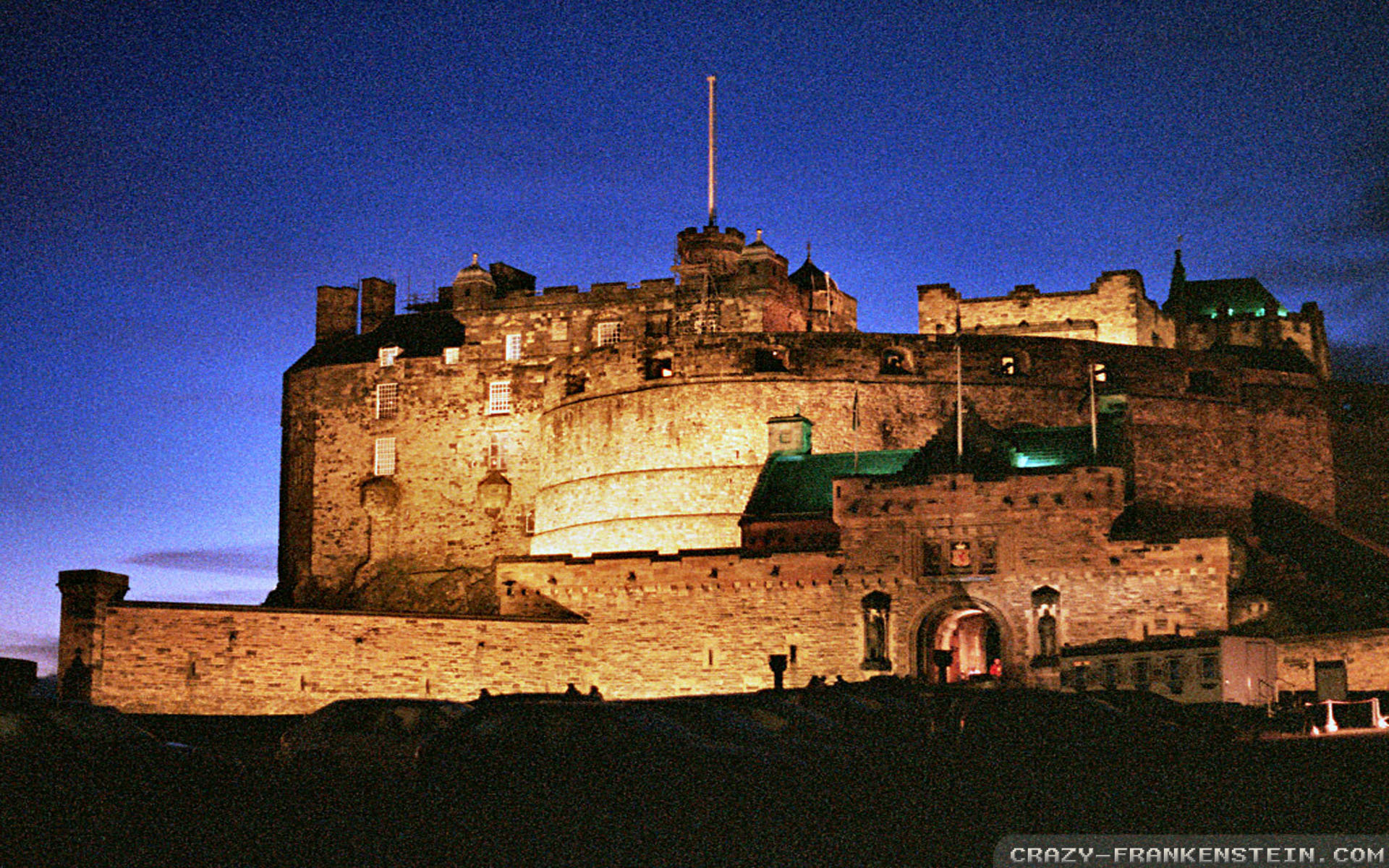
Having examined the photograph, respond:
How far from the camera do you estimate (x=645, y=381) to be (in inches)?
1861

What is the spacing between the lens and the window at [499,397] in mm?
53031

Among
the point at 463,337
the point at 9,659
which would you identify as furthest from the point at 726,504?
the point at 9,659

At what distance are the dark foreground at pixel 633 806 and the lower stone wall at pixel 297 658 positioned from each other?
Answer: 1430 cm

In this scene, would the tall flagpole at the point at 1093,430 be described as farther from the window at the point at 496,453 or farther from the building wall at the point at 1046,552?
the window at the point at 496,453

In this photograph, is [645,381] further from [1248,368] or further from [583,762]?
[583,762]

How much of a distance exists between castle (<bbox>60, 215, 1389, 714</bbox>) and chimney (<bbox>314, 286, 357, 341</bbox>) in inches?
4.3

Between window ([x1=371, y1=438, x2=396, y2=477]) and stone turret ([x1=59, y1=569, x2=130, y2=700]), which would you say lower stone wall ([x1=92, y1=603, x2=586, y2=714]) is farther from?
window ([x1=371, y1=438, x2=396, y2=477])

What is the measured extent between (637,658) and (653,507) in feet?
33.3

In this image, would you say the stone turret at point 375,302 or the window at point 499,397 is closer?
the window at point 499,397

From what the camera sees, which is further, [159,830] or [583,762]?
[583,762]

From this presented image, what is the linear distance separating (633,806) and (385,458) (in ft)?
131

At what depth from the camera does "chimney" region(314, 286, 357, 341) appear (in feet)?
196

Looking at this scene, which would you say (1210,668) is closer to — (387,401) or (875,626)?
(875,626)

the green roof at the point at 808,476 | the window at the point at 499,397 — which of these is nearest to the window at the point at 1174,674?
the green roof at the point at 808,476
